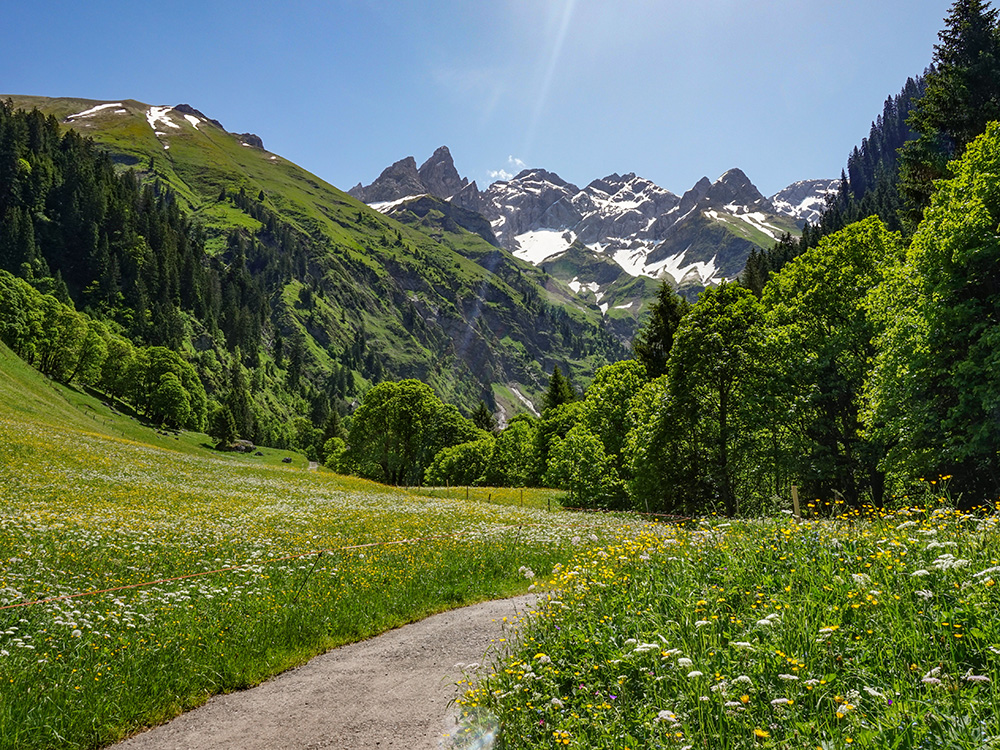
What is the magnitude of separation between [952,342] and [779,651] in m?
23.6

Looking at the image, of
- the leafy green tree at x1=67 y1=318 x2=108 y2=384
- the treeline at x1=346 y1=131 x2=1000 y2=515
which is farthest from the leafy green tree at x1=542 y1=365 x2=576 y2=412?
the leafy green tree at x1=67 y1=318 x2=108 y2=384

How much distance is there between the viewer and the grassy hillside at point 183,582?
327 inches

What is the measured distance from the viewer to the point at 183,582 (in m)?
13.0

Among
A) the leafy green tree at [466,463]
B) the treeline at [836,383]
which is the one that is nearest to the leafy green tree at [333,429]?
the leafy green tree at [466,463]

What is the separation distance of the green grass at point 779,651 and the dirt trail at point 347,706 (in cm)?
142

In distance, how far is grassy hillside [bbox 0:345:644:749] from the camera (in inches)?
327

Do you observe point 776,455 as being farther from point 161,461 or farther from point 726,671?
point 161,461

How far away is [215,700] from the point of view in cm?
910

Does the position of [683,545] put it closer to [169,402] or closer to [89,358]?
[169,402]

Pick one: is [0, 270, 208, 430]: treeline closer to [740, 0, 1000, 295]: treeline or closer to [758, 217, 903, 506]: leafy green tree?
[758, 217, 903, 506]: leafy green tree

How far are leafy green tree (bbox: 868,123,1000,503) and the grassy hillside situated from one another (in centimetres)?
1400

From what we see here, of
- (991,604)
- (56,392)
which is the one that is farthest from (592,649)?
(56,392)

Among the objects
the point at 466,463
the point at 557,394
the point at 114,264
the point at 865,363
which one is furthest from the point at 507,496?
the point at 114,264

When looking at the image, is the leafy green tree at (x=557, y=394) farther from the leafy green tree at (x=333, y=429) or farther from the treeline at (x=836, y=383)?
the leafy green tree at (x=333, y=429)
